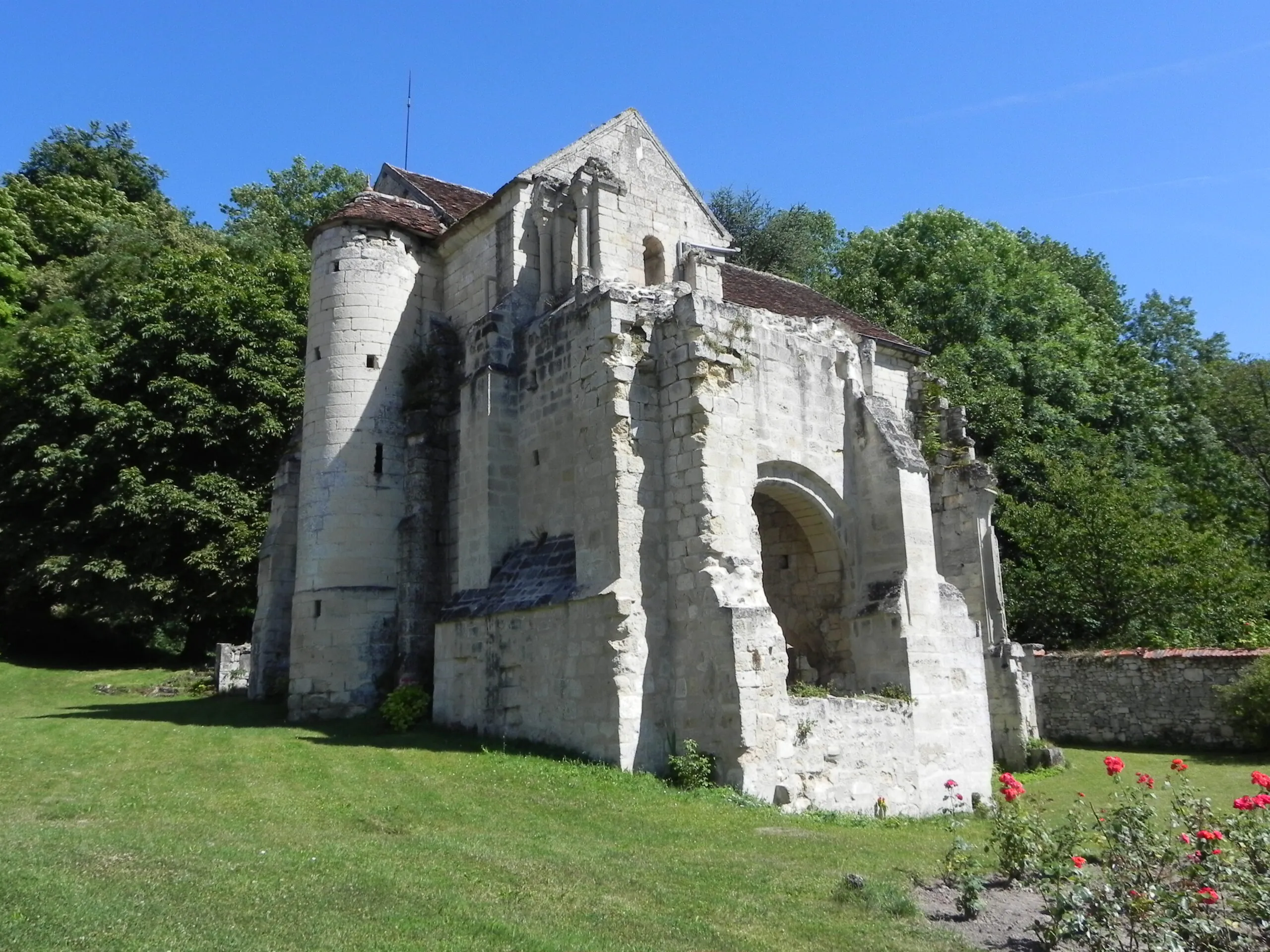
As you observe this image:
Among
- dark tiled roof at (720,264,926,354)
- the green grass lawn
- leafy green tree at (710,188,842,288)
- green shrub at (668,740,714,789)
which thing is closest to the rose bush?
the green grass lawn

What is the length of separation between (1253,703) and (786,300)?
1134cm

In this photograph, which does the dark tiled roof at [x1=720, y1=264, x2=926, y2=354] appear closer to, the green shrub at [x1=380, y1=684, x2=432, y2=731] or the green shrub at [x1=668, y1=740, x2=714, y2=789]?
the green shrub at [x1=380, y1=684, x2=432, y2=731]

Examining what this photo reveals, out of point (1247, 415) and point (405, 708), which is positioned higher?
point (1247, 415)

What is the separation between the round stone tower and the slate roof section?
6.96 feet

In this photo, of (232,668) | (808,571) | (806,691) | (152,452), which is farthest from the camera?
(152,452)

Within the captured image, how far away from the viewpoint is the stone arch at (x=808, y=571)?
581 inches

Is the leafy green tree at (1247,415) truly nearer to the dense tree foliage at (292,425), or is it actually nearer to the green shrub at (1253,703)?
the dense tree foliage at (292,425)

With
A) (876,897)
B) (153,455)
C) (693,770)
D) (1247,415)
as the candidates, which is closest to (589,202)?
(693,770)

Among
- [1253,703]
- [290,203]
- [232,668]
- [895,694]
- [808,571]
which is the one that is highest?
[290,203]

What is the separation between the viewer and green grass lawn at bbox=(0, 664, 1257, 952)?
595 cm

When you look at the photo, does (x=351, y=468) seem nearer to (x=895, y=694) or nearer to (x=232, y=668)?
(x=232, y=668)

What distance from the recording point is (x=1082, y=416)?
30734 millimetres

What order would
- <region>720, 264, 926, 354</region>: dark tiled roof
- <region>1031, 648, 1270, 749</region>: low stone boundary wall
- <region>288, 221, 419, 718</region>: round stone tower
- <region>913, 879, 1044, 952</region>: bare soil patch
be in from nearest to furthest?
<region>913, 879, 1044, 952</region>: bare soil patch → <region>288, 221, 419, 718</region>: round stone tower → <region>1031, 648, 1270, 749</region>: low stone boundary wall → <region>720, 264, 926, 354</region>: dark tiled roof

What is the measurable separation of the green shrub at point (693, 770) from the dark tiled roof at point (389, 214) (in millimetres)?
11576
